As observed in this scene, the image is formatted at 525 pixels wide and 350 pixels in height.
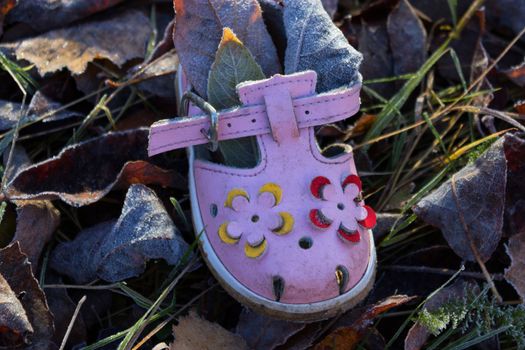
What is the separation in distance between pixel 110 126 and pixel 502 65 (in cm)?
119

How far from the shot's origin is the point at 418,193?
1.82 metres

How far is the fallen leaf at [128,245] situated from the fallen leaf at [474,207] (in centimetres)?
61

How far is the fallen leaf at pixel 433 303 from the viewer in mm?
1546

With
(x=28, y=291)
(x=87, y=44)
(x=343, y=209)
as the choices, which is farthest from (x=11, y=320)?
(x=87, y=44)

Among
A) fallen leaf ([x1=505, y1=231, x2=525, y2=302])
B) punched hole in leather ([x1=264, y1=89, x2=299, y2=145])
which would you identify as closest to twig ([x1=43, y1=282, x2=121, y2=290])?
punched hole in leather ([x1=264, y1=89, x2=299, y2=145])

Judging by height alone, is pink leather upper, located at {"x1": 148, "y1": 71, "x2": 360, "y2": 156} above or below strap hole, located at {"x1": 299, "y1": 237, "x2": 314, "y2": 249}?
above

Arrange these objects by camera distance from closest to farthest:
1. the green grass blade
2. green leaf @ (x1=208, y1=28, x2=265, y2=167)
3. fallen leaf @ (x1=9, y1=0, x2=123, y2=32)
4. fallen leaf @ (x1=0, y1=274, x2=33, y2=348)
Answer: fallen leaf @ (x1=0, y1=274, x2=33, y2=348)
green leaf @ (x1=208, y1=28, x2=265, y2=167)
the green grass blade
fallen leaf @ (x1=9, y1=0, x2=123, y2=32)

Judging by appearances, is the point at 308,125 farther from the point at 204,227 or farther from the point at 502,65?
the point at 502,65

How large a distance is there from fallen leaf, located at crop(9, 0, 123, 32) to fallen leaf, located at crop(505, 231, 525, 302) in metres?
1.32

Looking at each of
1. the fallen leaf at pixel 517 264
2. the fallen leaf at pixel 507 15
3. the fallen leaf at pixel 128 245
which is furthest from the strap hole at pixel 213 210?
the fallen leaf at pixel 507 15

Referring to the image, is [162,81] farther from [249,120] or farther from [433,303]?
[433,303]

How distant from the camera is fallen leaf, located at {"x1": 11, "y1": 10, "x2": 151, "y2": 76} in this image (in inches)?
78.1

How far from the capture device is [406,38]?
2148mm

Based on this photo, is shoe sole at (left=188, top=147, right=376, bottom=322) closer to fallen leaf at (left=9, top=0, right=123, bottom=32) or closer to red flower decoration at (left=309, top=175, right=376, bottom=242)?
red flower decoration at (left=309, top=175, right=376, bottom=242)
